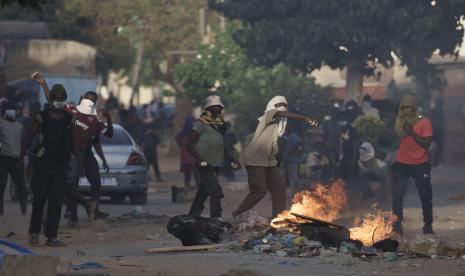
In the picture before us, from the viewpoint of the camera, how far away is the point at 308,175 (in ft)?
80.6

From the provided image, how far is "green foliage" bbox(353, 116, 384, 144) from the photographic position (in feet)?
88.5

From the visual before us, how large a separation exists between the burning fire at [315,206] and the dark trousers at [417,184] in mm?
763

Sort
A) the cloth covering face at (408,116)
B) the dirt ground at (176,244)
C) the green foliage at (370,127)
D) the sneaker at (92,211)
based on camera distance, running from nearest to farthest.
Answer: the dirt ground at (176,244)
the cloth covering face at (408,116)
the sneaker at (92,211)
the green foliage at (370,127)

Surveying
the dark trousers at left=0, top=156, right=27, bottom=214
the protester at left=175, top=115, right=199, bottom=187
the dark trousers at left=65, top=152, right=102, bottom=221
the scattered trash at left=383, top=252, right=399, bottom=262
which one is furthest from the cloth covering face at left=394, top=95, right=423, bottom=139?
the protester at left=175, top=115, right=199, bottom=187

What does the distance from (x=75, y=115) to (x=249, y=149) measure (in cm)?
233

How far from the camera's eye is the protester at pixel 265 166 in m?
16.3

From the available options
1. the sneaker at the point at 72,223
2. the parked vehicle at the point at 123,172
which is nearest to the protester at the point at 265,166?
the sneaker at the point at 72,223

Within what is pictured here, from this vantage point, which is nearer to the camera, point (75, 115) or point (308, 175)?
point (75, 115)

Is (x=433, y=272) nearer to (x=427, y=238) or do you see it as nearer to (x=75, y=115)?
(x=427, y=238)

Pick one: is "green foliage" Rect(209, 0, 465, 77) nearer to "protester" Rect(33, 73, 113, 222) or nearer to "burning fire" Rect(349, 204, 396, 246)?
"protester" Rect(33, 73, 113, 222)

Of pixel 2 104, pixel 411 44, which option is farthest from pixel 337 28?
pixel 2 104

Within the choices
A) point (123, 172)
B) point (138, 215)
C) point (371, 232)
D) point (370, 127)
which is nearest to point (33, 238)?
point (371, 232)

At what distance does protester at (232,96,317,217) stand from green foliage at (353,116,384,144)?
1045 cm

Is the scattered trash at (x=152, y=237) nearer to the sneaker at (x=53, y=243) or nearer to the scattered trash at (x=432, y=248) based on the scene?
the sneaker at (x=53, y=243)
